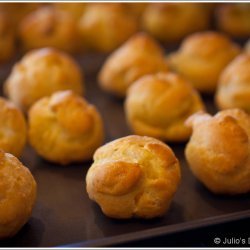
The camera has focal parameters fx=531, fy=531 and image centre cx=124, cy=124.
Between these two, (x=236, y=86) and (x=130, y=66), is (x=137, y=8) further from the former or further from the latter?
(x=236, y=86)

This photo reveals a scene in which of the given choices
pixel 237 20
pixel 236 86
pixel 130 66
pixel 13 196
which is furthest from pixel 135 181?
pixel 237 20

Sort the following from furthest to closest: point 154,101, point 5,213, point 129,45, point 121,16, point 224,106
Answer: point 121,16 → point 129,45 → point 224,106 → point 154,101 → point 5,213

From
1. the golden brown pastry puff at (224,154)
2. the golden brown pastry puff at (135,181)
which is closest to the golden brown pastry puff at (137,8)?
the golden brown pastry puff at (224,154)

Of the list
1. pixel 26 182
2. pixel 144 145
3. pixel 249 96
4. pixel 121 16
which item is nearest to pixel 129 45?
pixel 121 16

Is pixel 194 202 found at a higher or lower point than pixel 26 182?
lower

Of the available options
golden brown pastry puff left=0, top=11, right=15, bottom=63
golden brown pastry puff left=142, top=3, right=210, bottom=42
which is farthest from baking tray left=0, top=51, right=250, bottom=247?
golden brown pastry puff left=142, top=3, right=210, bottom=42

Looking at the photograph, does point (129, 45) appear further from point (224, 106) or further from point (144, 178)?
point (144, 178)
